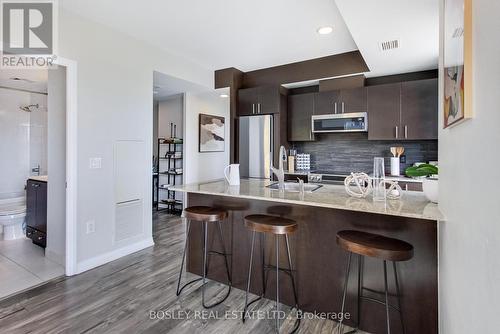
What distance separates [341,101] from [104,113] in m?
3.20

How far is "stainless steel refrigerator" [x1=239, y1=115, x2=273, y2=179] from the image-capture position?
13.7 feet

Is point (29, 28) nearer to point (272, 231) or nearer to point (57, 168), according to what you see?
point (57, 168)

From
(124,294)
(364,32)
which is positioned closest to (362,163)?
(364,32)

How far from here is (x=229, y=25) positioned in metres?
2.83

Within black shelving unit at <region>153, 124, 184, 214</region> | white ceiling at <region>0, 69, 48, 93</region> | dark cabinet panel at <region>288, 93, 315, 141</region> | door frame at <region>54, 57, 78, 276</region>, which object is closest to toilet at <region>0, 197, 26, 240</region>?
door frame at <region>54, 57, 78, 276</region>

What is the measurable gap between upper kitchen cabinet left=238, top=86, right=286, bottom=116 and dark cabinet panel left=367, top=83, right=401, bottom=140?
133 cm

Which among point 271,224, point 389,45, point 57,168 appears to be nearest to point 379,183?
point 271,224

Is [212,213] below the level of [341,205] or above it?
below

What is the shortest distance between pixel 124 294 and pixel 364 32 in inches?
128

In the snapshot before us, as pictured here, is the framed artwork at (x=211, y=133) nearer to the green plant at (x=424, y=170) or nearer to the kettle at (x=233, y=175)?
the kettle at (x=233, y=175)

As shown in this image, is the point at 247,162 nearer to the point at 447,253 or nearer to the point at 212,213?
the point at 212,213

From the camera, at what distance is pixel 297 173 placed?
4215 millimetres

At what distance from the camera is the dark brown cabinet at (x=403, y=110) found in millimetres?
3467

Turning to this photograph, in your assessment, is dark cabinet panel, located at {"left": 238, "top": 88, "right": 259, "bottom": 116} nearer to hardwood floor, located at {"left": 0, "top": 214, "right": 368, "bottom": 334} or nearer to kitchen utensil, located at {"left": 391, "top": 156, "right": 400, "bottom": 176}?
kitchen utensil, located at {"left": 391, "top": 156, "right": 400, "bottom": 176}
